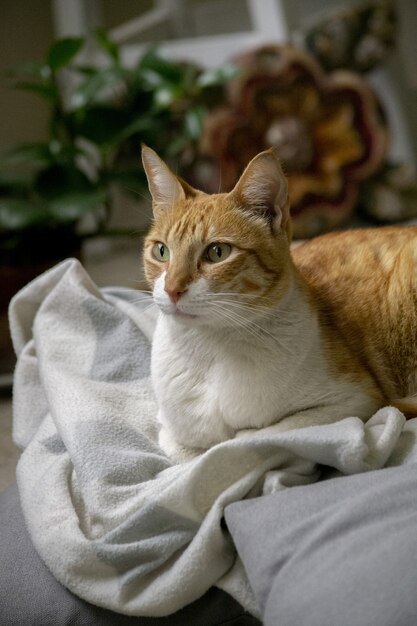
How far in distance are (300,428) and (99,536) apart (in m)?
0.33

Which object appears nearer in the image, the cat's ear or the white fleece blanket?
the white fleece blanket

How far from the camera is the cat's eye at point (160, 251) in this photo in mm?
1133

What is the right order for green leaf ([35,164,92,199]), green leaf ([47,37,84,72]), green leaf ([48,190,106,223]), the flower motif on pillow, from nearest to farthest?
green leaf ([48,190,106,223]) < green leaf ([35,164,92,199]) < green leaf ([47,37,84,72]) < the flower motif on pillow

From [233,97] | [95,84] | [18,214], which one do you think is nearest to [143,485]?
[18,214]

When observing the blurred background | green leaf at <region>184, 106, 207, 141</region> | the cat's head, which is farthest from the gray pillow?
green leaf at <region>184, 106, 207, 141</region>

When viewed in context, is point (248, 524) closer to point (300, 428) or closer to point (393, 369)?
point (300, 428)

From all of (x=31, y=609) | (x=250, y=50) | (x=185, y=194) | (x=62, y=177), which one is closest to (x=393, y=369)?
(x=185, y=194)

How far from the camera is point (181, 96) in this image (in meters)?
2.59

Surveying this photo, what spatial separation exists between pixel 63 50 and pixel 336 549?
1.90m

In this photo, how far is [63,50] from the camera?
2256 millimetres

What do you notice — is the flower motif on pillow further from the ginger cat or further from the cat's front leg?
the cat's front leg

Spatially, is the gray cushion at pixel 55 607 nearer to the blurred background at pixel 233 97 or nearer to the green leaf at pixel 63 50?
the blurred background at pixel 233 97

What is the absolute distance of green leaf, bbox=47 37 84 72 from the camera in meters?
2.24

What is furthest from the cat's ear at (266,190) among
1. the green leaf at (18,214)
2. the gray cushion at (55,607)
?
the green leaf at (18,214)
